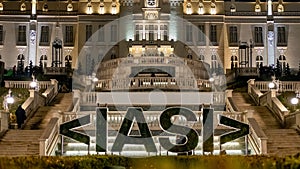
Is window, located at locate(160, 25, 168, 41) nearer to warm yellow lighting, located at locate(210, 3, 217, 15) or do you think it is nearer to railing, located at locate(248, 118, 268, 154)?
warm yellow lighting, located at locate(210, 3, 217, 15)

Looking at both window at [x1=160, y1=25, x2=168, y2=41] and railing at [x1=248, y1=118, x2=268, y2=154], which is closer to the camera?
railing at [x1=248, y1=118, x2=268, y2=154]

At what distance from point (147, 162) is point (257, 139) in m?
10.1

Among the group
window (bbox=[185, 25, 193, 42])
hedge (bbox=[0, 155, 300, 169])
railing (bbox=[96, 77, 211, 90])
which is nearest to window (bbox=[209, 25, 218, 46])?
window (bbox=[185, 25, 193, 42])

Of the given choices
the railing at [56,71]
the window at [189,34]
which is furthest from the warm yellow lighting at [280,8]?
the railing at [56,71]

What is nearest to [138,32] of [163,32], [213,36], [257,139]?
[163,32]

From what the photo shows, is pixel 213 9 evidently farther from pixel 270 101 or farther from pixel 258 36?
pixel 270 101

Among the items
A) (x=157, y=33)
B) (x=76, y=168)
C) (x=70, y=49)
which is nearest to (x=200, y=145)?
(x=76, y=168)

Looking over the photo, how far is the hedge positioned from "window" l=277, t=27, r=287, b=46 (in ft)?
208

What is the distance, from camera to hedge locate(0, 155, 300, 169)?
784 inches

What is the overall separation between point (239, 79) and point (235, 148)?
26.5 meters

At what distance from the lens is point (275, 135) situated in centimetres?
3247

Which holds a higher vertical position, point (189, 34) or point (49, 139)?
point (189, 34)

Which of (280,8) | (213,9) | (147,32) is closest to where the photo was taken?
(147,32)

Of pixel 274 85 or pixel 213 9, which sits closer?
pixel 274 85
